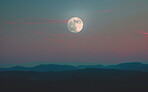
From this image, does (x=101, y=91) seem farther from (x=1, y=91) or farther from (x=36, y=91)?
(x=1, y=91)

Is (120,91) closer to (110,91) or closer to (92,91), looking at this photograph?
(110,91)

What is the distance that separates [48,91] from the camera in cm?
4812

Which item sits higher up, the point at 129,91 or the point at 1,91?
the point at 1,91

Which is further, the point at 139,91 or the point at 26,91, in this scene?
the point at 26,91

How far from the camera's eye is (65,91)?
47594 millimetres

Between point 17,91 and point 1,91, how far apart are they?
4.63 m

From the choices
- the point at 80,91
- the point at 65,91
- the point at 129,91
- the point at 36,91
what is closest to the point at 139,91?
the point at 129,91

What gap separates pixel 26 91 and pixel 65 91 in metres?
11.9

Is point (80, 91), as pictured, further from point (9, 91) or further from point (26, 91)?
point (9, 91)

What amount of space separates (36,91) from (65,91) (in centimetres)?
886

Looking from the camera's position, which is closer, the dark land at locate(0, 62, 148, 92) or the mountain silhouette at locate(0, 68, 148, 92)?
the mountain silhouette at locate(0, 68, 148, 92)

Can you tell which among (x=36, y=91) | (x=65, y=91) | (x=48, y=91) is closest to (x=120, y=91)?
(x=65, y=91)

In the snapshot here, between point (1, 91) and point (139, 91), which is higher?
point (1, 91)

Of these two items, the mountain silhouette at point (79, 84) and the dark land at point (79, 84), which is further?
the dark land at point (79, 84)
